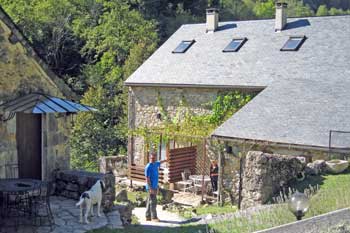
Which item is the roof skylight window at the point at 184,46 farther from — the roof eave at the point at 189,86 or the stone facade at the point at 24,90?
the stone facade at the point at 24,90

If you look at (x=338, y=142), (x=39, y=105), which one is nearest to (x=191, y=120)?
(x=338, y=142)

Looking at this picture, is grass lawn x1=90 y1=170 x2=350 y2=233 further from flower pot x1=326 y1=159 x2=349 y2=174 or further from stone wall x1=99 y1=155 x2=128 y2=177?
stone wall x1=99 y1=155 x2=128 y2=177

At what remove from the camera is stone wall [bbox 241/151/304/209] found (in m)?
13.2

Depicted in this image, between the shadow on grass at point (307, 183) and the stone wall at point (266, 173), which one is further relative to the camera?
the stone wall at point (266, 173)

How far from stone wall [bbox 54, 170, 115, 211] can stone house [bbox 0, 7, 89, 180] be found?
38cm

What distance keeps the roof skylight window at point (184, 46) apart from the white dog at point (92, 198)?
14176 millimetres

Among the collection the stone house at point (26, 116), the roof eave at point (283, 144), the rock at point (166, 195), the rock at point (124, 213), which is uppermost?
the stone house at point (26, 116)

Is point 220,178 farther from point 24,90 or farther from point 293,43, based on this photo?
point 24,90

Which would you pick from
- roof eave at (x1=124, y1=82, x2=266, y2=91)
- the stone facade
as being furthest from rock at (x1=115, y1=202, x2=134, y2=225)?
roof eave at (x1=124, y1=82, x2=266, y2=91)

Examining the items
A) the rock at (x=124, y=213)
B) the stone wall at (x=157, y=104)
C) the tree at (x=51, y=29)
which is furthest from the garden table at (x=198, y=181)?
the tree at (x=51, y=29)

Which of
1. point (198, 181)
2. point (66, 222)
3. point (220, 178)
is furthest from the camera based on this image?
point (198, 181)

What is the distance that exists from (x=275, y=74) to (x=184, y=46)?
5.94 m

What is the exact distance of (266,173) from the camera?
521 inches

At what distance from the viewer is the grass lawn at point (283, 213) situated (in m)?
9.29
